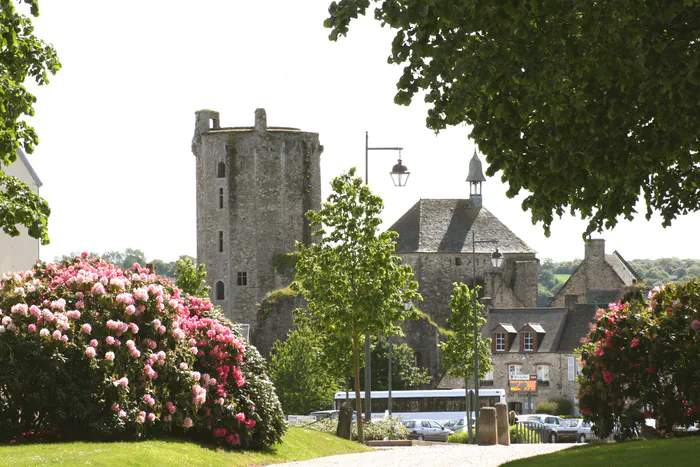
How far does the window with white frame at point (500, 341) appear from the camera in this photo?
3506 inches

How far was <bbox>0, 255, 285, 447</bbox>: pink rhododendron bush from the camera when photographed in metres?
19.0

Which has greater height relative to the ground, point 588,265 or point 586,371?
point 588,265

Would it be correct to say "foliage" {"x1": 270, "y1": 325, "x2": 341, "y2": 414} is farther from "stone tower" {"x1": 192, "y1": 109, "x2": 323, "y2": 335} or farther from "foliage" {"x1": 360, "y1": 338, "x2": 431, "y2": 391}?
"stone tower" {"x1": 192, "y1": 109, "x2": 323, "y2": 335}

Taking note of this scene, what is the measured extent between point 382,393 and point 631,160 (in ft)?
213

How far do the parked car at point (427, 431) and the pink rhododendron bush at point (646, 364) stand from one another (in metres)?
33.3

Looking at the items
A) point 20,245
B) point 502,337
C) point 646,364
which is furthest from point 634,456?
point 502,337

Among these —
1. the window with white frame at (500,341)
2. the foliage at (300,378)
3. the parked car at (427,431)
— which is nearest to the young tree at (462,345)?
the parked car at (427,431)

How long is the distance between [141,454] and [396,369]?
2919 inches

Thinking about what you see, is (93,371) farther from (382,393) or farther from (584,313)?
(584,313)

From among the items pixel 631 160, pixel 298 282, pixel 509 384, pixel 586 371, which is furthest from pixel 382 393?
pixel 631 160

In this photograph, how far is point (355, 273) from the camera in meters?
32.5

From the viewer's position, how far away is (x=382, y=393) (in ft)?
249

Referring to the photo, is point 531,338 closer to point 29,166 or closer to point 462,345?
point 462,345

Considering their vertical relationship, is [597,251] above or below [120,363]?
above
